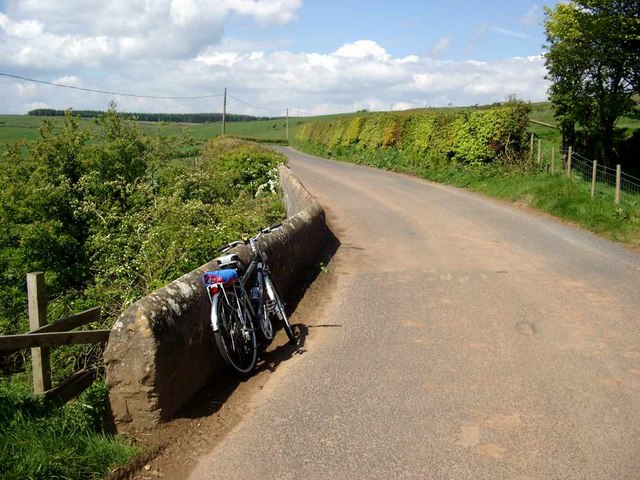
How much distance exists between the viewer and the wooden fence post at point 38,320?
534cm

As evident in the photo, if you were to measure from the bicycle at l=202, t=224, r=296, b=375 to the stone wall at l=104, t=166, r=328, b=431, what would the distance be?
0.60ft

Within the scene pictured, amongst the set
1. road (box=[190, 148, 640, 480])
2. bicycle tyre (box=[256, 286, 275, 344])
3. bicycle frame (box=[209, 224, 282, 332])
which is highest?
bicycle frame (box=[209, 224, 282, 332])

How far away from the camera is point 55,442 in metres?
4.33

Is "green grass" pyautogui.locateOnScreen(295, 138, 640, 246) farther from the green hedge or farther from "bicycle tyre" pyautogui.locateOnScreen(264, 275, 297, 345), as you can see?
"bicycle tyre" pyautogui.locateOnScreen(264, 275, 297, 345)

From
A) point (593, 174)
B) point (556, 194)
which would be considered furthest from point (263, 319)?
point (556, 194)

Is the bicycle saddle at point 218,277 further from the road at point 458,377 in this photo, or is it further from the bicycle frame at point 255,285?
the road at point 458,377

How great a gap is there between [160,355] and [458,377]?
9.29 feet

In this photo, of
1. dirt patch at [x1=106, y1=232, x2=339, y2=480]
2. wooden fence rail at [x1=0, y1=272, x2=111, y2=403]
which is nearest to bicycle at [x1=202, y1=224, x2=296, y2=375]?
dirt patch at [x1=106, y1=232, x2=339, y2=480]

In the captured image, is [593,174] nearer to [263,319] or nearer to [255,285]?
[255,285]

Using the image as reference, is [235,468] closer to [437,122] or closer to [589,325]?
[589,325]

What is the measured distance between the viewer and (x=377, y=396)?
5531 mm

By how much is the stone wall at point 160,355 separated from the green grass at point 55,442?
306 mm

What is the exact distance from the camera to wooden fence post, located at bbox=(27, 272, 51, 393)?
17.5 ft

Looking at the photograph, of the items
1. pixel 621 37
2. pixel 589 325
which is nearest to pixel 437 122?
pixel 621 37
